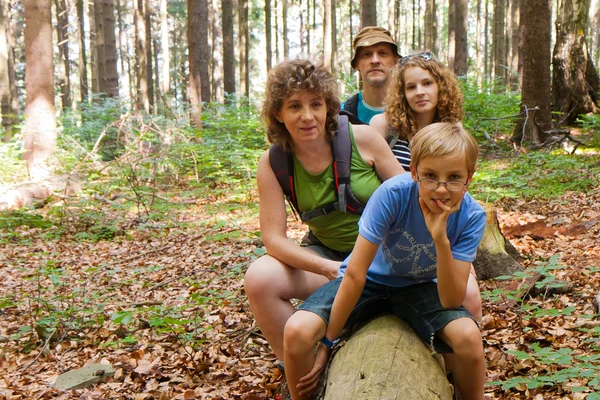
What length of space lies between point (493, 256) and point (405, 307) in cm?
243

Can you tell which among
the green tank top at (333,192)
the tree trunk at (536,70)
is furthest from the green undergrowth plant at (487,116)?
the green tank top at (333,192)

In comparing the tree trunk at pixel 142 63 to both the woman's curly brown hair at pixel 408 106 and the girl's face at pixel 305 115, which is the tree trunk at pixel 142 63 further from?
the girl's face at pixel 305 115

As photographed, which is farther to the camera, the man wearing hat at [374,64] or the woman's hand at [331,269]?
the man wearing hat at [374,64]

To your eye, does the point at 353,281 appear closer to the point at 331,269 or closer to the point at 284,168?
the point at 331,269

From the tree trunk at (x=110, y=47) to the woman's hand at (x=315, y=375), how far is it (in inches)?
615

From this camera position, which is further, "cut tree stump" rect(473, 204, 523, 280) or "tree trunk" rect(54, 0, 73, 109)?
"tree trunk" rect(54, 0, 73, 109)

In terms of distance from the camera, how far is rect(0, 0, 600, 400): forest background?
3320 millimetres

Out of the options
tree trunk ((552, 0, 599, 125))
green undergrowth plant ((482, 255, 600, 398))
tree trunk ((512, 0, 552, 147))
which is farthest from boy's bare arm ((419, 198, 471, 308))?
tree trunk ((552, 0, 599, 125))

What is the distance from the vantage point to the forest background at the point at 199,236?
3.32 meters

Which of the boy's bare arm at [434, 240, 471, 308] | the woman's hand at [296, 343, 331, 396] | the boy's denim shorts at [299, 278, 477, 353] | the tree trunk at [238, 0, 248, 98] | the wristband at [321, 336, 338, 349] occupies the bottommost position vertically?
the woman's hand at [296, 343, 331, 396]

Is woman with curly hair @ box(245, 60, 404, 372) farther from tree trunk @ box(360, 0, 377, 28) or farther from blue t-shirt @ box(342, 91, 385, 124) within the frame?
tree trunk @ box(360, 0, 377, 28)

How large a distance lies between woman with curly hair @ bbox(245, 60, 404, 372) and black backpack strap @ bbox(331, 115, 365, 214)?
0.04m

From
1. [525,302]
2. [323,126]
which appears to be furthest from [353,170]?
[525,302]

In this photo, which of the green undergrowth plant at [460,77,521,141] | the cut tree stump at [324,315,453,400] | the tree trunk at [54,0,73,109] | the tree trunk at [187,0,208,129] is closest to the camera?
the cut tree stump at [324,315,453,400]
